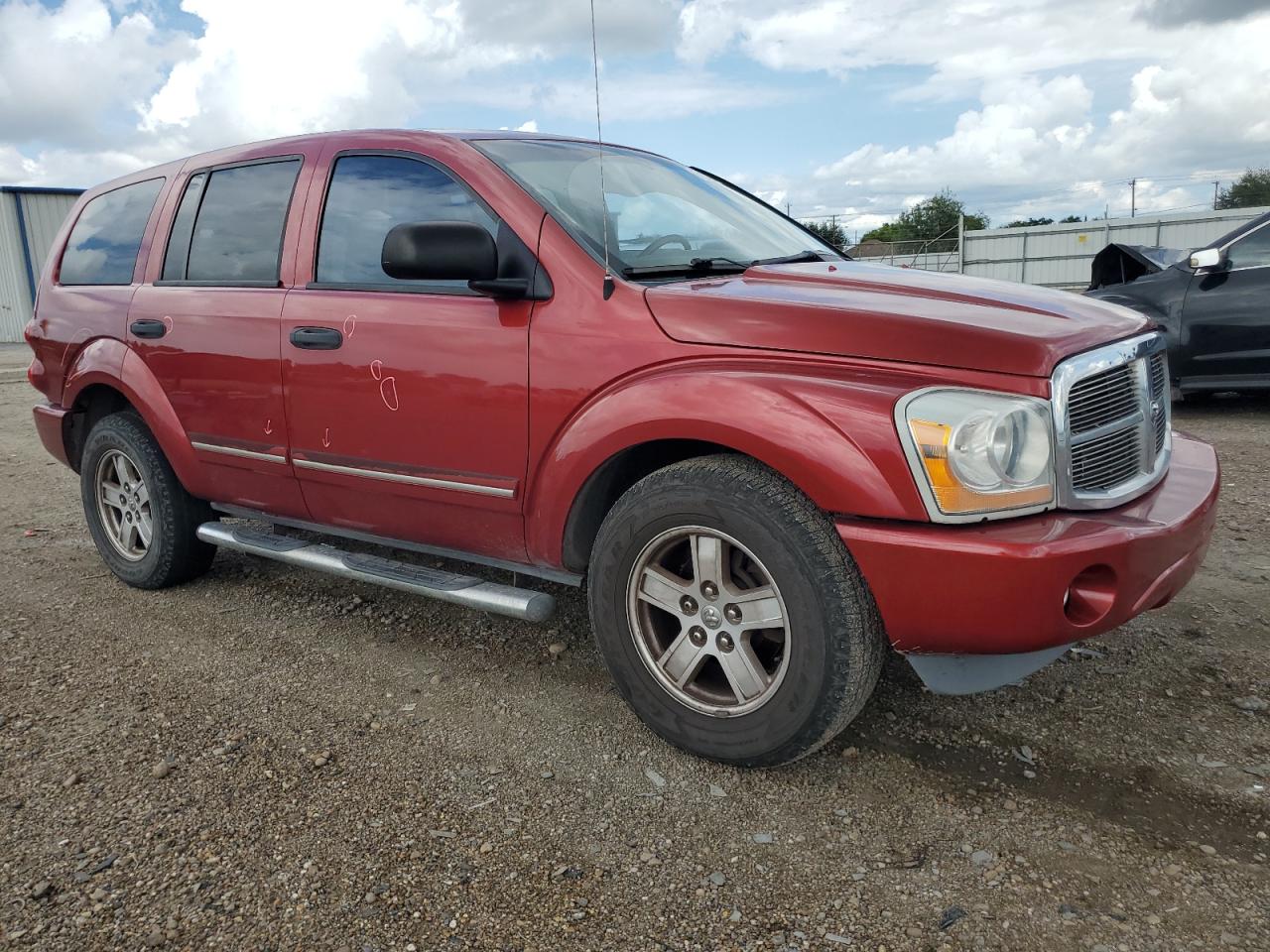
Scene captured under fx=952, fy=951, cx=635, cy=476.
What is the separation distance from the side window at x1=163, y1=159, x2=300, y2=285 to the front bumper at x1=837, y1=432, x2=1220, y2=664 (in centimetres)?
250

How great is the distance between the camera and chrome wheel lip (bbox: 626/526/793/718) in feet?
8.07

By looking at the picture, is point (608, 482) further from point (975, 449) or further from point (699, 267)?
point (975, 449)

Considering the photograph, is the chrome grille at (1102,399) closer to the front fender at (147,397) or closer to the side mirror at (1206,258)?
the front fender at (147,397)

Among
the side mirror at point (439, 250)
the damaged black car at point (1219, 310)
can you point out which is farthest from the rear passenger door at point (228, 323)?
the damaged black car at point (1219, 310)

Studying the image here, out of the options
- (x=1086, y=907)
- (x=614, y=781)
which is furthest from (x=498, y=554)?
(x=1086, y=907)

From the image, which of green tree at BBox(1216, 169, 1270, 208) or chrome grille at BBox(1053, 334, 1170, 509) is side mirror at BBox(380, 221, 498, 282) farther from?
green tree at BBox(1216, 169, 1270, 208)

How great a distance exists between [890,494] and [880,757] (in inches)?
34.9

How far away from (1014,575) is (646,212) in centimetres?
176

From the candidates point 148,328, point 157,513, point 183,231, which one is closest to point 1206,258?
point 183,231

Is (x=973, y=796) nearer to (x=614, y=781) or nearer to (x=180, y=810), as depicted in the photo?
(x=614, y=781)

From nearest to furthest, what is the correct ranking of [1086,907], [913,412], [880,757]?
[1086,907]
[913,412]
[880,757]

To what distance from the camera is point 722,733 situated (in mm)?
2562

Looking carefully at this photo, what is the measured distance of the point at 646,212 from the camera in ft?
10.6

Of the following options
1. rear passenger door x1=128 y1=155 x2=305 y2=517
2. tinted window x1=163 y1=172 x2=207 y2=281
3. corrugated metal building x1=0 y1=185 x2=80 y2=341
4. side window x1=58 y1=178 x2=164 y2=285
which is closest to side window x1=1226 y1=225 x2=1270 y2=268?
rear passenger door x1=128 y1=155 x2=305 y2=517
